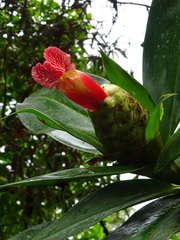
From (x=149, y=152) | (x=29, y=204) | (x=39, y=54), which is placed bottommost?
(x=29, y=204)

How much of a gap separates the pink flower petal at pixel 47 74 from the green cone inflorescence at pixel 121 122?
7 cm

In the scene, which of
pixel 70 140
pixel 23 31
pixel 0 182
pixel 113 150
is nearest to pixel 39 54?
pixel 23 31

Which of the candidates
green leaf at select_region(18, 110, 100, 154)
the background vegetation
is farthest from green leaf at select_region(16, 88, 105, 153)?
the background vegetation

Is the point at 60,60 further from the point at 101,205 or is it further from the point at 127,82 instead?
the point at 101,205

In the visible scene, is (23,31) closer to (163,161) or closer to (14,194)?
(14,194)

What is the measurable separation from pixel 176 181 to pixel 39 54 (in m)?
1.47

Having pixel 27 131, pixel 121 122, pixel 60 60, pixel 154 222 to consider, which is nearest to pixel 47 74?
pixel 60 60

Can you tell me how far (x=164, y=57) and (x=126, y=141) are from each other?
0.16 metres

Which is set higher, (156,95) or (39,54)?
(39,54)

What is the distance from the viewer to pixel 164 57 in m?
0.64

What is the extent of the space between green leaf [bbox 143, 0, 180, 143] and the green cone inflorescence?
0.16ft

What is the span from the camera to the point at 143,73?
674 mm

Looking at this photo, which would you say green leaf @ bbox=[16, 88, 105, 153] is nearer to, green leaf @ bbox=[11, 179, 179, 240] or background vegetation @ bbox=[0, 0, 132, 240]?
green leaf @ bbox=[11, 179, 179, 240]

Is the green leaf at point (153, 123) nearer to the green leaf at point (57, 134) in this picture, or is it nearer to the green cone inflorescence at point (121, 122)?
the green cone inflorescence at point (121, 122)
